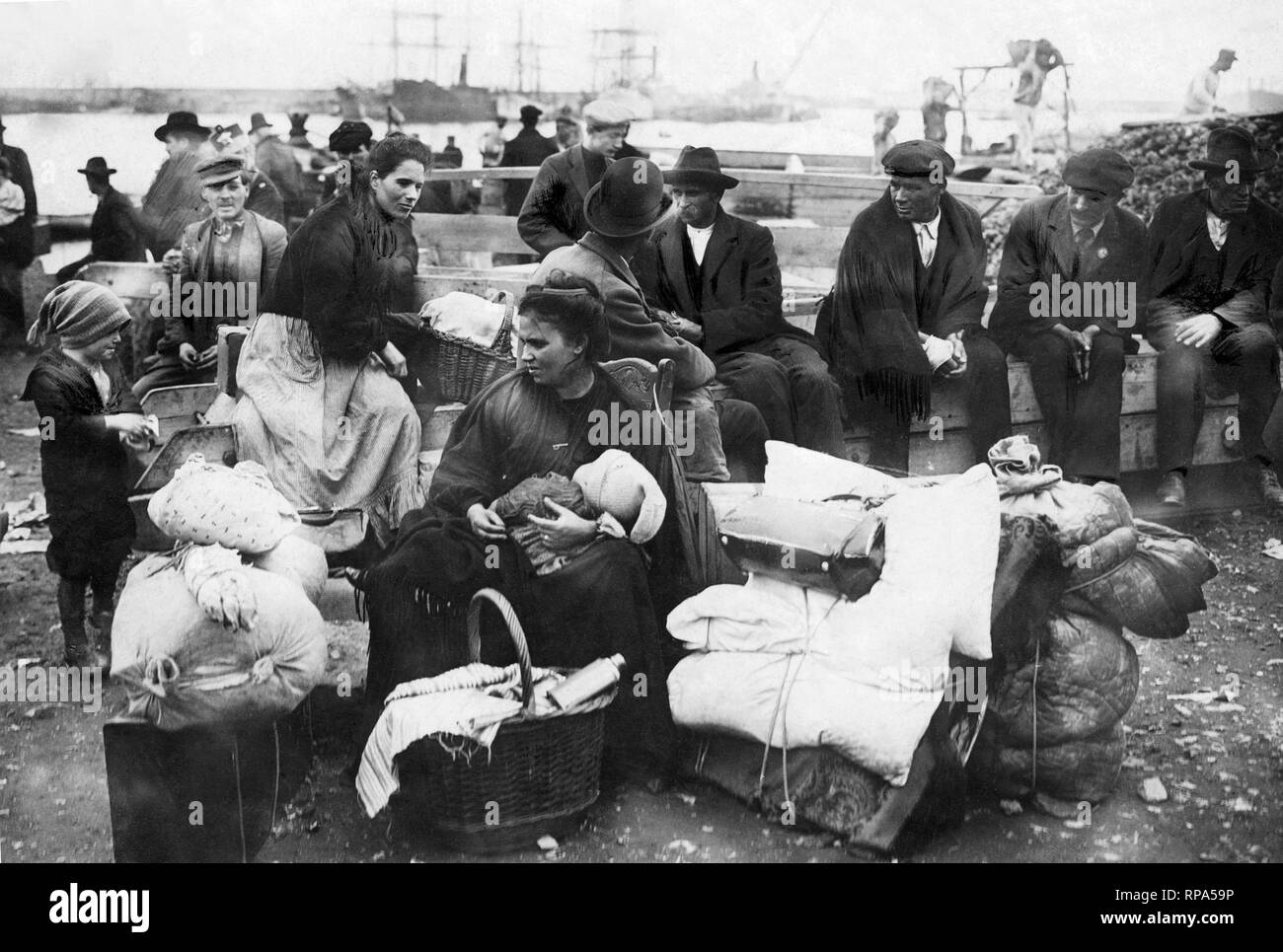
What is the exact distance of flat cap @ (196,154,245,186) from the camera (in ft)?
15.0

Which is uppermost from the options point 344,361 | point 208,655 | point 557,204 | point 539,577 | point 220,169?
point 220,169

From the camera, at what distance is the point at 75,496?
452cm

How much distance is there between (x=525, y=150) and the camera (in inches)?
188

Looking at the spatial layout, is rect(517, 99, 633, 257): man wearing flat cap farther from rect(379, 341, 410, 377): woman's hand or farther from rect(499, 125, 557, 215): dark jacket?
rect(379, 341, 410, 377): woman's hand

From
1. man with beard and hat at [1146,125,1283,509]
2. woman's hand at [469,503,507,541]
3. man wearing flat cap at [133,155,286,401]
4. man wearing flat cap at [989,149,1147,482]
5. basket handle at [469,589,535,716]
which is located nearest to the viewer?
basket handle at [469,589,535,716]

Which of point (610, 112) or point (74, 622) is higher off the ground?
point (610, 112)

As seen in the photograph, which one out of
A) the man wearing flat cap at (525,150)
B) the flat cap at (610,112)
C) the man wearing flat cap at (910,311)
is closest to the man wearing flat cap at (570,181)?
the flat cap at (610,112)

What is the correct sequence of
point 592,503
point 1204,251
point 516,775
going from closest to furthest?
point 516,775
point 592,503
point 1204,251

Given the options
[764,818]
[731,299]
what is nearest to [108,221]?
[731,299]

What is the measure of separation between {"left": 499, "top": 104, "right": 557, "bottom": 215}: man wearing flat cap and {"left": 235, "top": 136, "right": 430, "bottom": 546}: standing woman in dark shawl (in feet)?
1.19

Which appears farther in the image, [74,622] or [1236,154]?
[1236,154]

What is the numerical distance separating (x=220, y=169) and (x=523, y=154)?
1.07 metres

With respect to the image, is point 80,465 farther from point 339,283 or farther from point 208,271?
point 339,283

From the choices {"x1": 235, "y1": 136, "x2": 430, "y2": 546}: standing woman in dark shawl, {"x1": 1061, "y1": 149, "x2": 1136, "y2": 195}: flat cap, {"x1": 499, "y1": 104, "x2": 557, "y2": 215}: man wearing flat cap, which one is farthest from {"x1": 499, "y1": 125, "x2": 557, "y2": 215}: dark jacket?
{"x1": 1061, "y1": 149, "x2": 1136, "y2": 195}: flat cap
